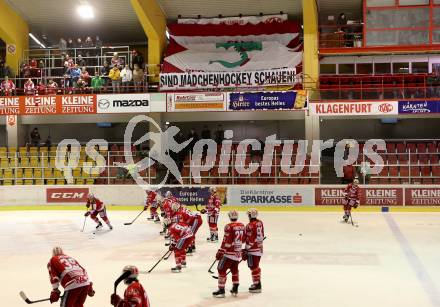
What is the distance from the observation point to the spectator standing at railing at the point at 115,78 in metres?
27.8

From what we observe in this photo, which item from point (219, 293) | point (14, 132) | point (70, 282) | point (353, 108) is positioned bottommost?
point (219, 293)

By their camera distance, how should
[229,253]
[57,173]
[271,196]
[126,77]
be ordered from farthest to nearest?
1. [126,77]
2. [57,173]
3. [271,196]
4. [229,253]

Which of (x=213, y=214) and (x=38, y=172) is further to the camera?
(x=38, y=172)

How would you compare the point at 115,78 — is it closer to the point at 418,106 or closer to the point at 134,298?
the point at 418,106

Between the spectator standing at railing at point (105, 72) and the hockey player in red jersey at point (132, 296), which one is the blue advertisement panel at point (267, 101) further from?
the hockey player in red jersey at point (132, 296)

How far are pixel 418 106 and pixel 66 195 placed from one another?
1608 centimetres

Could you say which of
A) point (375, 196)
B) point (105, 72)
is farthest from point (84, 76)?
point (375, 196)

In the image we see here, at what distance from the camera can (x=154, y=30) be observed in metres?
30.1

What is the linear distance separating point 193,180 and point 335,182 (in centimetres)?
631

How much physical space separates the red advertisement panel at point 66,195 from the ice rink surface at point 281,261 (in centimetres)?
334

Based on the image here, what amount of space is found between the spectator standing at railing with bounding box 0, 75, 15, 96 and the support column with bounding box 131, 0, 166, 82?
6847mm

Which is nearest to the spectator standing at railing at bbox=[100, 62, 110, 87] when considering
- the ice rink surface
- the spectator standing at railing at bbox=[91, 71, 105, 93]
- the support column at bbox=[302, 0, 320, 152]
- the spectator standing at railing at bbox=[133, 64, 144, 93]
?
the spectator standing at railing at bbox=[91, 71, 105, 93]

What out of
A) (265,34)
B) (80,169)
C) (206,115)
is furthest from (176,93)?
(265,34)

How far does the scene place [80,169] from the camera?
2675cm
